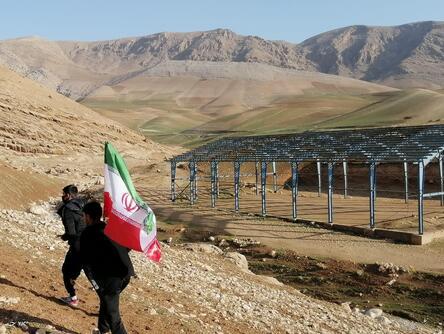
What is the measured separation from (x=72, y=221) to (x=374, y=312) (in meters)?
7.63

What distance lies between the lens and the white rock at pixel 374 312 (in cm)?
1241

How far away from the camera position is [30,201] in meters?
28.0

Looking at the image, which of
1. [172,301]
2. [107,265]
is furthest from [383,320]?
[107,265]

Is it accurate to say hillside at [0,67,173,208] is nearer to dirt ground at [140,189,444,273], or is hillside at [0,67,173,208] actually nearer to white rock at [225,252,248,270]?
dirt ground at [140,189,444,273]

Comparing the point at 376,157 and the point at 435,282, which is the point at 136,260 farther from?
the point at 376,157

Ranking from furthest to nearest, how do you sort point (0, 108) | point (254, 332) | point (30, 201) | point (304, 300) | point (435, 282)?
point (0, 108), point (30, 201), point (435, 282), point (304, 300), point (254, 332)

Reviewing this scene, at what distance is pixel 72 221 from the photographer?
320 inches

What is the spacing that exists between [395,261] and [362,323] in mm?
7111

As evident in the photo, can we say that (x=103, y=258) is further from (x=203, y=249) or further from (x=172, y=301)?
(x=203, y=249)

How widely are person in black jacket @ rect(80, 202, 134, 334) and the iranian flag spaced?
0.90 ft

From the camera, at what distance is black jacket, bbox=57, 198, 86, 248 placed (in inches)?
318

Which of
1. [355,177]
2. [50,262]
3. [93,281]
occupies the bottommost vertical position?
[355,177]

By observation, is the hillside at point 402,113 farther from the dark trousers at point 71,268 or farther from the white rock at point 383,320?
the dark trousers at point 71,268

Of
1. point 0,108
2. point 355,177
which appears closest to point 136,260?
point 355,177
